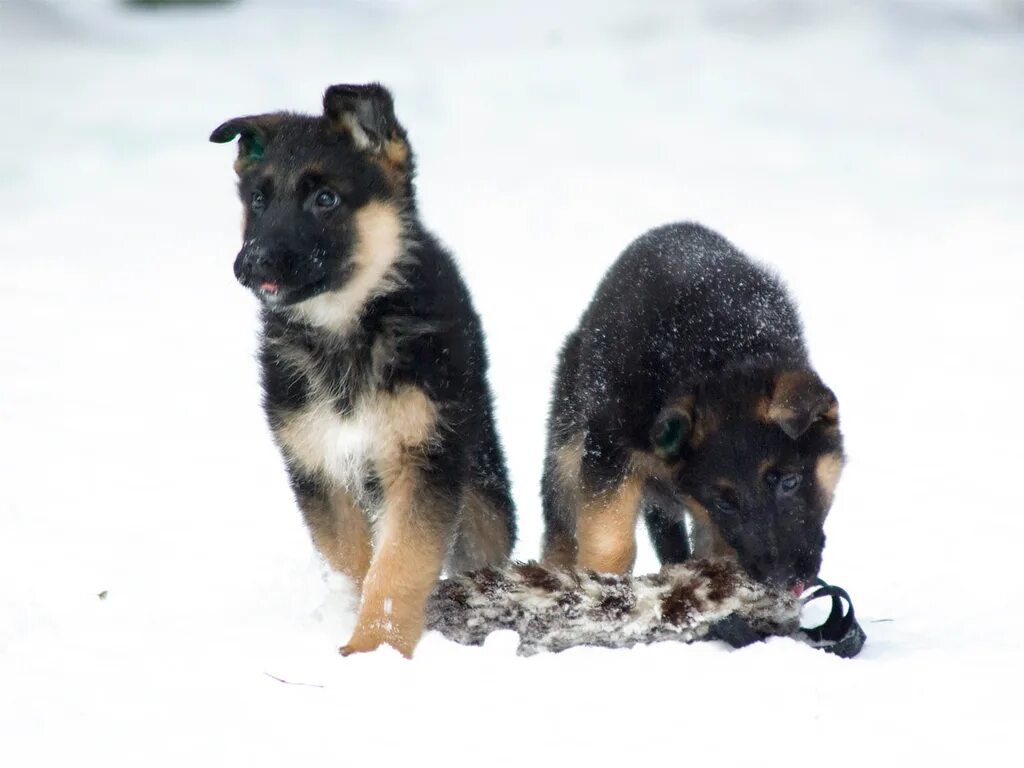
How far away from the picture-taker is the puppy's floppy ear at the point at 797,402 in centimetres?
441

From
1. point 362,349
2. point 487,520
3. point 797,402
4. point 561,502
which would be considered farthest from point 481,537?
point 797,402

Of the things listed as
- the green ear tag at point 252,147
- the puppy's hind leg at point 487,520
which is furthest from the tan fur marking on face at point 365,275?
the puppy's hind leg at point 487,520

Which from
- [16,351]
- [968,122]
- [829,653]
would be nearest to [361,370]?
[829,653]

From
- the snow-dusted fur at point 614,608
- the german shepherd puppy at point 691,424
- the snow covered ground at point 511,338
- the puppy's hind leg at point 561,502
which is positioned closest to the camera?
the snow covered ground at point 511,338

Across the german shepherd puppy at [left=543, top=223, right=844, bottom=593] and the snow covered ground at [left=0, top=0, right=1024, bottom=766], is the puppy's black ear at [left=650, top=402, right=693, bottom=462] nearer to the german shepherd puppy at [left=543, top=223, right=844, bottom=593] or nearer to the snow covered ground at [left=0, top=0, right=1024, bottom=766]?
the german shepherd puppy at [left=543, top=223, right=844, bottom=593]

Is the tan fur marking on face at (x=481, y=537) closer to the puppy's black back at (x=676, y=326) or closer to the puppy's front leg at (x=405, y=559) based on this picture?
the puppy's black back at (x=676, y=326)

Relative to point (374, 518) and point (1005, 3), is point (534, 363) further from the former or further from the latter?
point (1005, 3)

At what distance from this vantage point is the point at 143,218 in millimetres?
13859

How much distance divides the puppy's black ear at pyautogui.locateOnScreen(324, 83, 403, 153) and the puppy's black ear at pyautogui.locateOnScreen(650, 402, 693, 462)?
4.34 ft

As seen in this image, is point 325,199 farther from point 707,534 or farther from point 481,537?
point 707,534

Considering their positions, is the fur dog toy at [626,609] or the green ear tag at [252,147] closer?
the fur dog toy at [626,609]

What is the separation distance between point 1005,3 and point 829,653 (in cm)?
1848

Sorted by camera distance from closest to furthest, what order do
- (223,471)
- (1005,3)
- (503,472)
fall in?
(503,472) < (223,471) < (1005,3)

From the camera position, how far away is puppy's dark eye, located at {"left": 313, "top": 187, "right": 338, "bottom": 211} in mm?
4520
